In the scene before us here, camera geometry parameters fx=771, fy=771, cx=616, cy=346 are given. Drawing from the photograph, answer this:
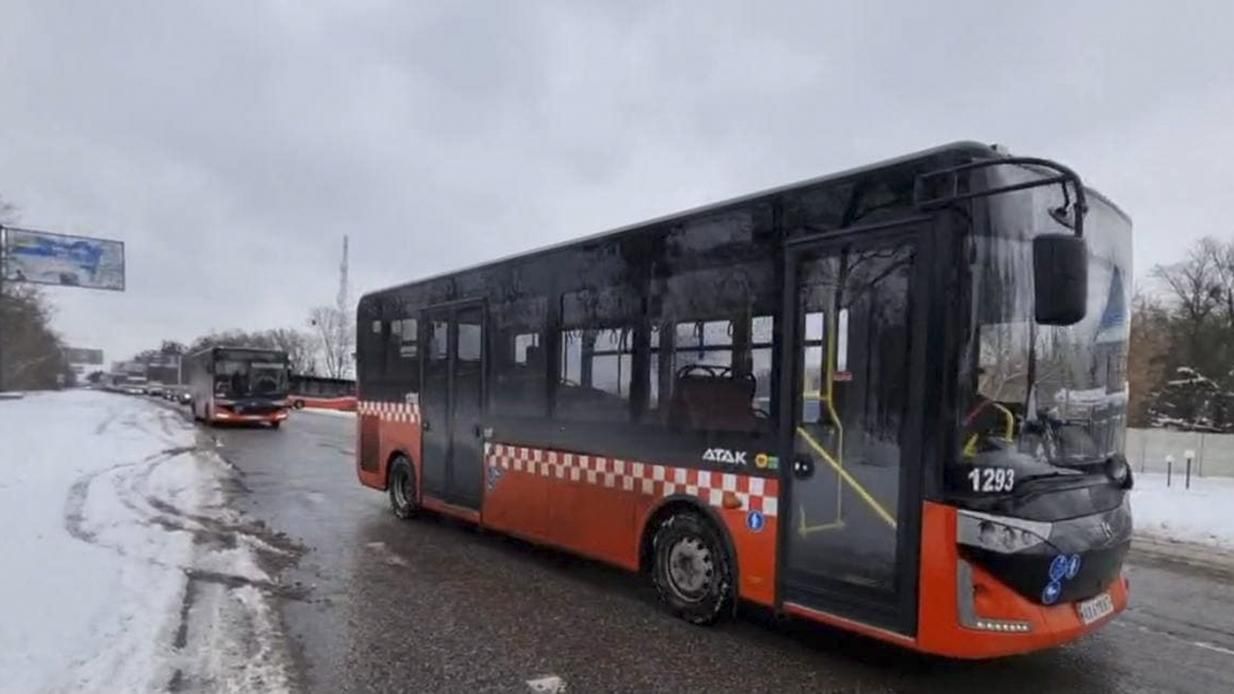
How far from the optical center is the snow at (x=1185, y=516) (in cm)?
988

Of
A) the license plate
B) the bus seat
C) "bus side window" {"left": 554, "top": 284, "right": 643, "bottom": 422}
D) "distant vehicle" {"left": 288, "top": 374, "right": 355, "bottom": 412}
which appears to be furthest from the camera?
"distant vehicle" {"left": 288, "top": 374, "right": 355, "bottom": 412}

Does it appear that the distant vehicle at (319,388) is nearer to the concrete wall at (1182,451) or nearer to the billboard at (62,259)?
the billboard at (62,259)

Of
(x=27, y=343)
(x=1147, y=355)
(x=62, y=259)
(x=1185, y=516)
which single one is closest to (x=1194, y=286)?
(x=1147, y=355)

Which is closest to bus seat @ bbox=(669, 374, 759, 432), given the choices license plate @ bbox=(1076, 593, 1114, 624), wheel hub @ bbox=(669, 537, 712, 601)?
wheel hub @ bbox=(669, 537, 712, 601)

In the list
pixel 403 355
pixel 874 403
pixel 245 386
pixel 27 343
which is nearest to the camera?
pixel 874 403

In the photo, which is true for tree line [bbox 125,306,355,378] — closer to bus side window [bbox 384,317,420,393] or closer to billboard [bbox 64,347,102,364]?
billboard [bbox 64,347,102,364]

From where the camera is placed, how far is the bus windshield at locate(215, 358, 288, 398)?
28469mm

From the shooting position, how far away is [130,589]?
19.3 feet

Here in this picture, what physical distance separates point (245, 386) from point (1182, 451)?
102 feet

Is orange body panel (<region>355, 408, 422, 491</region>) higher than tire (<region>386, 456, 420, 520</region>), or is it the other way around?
orange body panel (<region>355, 408, 422, 491</region>)

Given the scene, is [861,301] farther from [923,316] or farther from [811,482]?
[811,482]

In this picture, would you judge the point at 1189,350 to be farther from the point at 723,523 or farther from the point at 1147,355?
the point at 723,523

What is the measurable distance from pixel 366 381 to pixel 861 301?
8030 mm

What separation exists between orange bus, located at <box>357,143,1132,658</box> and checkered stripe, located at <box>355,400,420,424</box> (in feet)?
11.5
